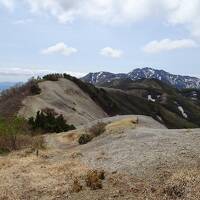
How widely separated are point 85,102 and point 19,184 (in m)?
60.3

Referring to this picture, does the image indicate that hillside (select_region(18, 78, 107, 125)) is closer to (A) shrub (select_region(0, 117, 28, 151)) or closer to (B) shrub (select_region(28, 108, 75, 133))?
(B) shrub (select_region(28, 108, 75, 133))

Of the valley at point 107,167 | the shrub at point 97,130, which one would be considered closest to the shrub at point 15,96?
the valley at point 107,167

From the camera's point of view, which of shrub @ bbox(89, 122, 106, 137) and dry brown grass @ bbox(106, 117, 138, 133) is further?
dry brown grass @ bbox(106, 117, 138, 133)

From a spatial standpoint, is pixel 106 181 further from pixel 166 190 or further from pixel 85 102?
pixel 85 102

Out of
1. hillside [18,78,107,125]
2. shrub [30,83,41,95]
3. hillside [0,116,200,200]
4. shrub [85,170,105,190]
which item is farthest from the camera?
shrub [30,83,41,95]

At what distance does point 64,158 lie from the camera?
26344 millimetres

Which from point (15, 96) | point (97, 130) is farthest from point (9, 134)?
point (15, 96)

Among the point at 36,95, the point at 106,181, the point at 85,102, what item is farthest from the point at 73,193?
the point at 85,102

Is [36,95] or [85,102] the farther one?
[85,102]

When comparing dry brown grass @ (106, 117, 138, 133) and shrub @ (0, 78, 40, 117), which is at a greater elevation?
shrub @ (0, 78, 40, 117)

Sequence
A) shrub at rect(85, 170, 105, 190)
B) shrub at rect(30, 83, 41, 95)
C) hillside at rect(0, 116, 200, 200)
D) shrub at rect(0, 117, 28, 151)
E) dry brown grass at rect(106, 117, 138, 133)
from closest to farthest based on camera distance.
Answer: hillside at rect(0, 116, 200, 200)
shrub at rect(85, 170, 105, 190)
shrub at rect(0, 117, 28, 151)
dry brown grass at rect(106, 117, 138, 133)
shrub at rect(30, 83, 41, 95)

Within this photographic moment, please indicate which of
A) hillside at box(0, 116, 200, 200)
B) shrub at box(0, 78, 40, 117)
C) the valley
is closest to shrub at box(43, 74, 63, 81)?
shrub at box(0, 78, 40, 117)

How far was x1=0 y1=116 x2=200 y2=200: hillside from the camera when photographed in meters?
16.8

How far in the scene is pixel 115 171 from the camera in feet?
66.2
